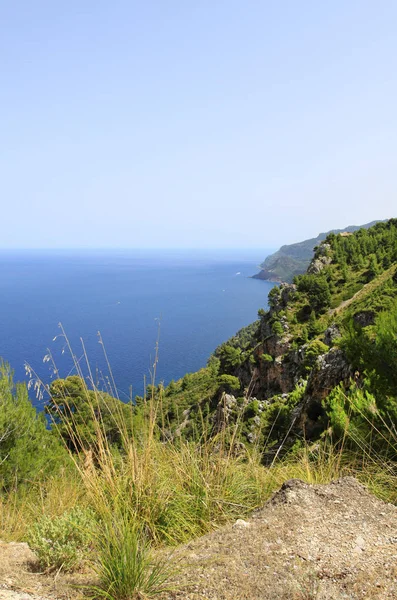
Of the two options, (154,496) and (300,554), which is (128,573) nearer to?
(154,496)

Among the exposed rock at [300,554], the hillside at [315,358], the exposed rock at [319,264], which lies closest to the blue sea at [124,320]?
the hillside at [315,358]

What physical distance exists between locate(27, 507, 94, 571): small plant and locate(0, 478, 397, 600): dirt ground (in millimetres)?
94

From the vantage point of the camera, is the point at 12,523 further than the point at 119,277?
Result: No

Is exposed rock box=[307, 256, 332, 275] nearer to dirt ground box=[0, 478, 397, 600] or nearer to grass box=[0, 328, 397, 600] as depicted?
grass box=[0, 328, 397, 600]

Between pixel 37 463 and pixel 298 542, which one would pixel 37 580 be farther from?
pixel 37 463

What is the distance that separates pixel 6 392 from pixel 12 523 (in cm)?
806

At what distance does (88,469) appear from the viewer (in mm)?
2879

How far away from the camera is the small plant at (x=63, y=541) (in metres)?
2.35

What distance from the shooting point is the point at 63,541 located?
245 cm

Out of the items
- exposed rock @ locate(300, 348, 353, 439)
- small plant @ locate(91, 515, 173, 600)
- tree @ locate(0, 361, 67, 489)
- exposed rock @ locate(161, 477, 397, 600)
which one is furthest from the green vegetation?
exposed rock @ locate(300, 348, 353, 439)

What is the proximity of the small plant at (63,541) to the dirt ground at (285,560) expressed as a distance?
0.31ft

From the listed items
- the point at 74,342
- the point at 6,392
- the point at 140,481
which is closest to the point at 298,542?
the point at 140,481

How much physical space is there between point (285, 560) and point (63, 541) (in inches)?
57.6

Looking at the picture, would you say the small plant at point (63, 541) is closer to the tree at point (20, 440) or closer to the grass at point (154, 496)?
the grass at point (154, 496)
